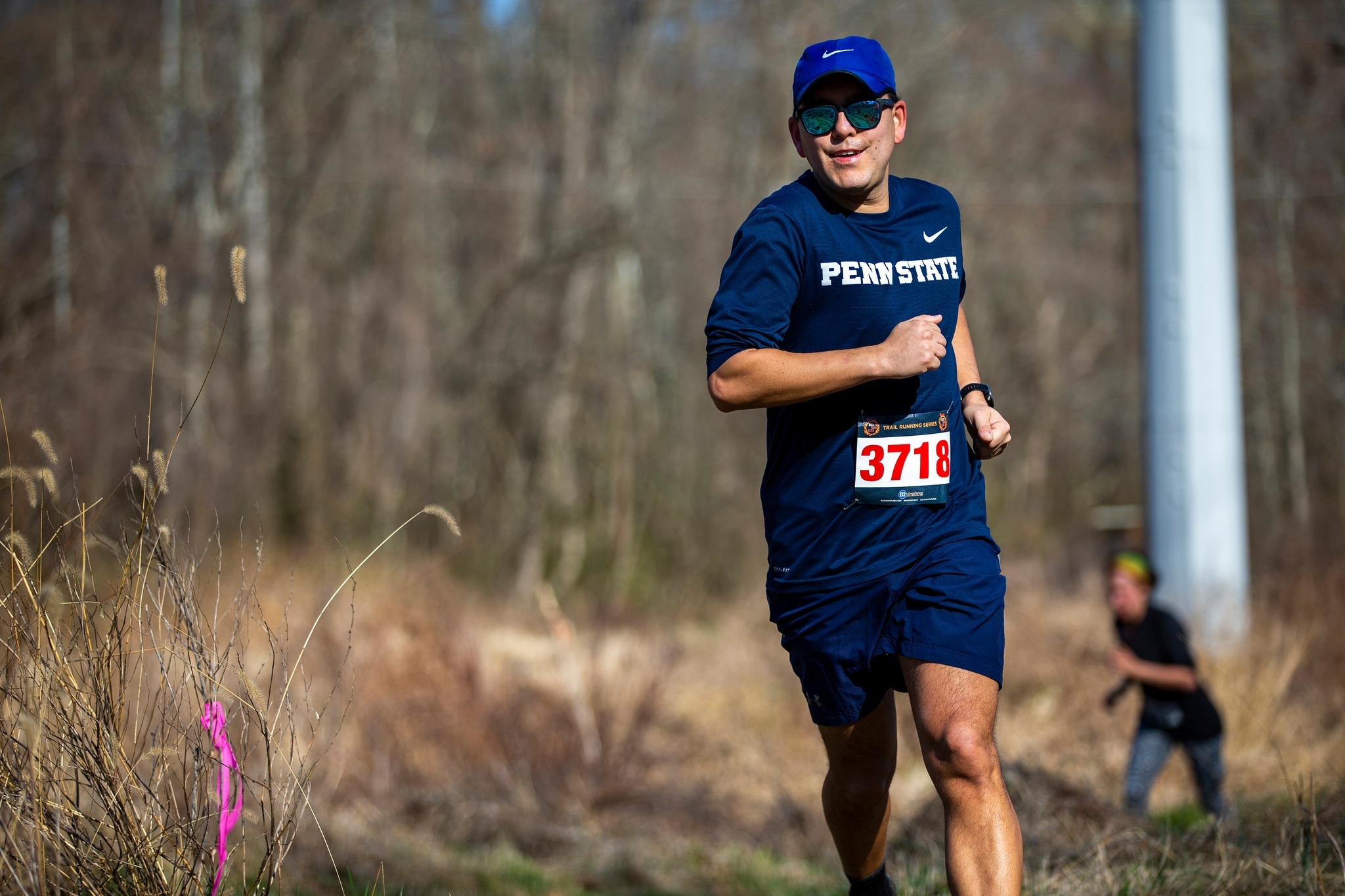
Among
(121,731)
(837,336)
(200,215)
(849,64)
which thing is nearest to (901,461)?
(837,336)

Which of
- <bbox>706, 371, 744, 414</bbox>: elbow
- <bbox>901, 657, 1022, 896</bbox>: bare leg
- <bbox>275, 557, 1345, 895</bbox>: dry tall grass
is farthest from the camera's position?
<bbox>275, 557, 1345, 895</bbox>: dry tall grass

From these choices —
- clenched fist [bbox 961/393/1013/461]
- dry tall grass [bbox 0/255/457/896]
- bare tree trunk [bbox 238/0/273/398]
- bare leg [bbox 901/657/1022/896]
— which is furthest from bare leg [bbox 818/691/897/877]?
bare tree trunk [bbox 238/0/273/398]

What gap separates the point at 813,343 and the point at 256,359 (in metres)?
14.2

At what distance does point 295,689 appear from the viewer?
8250 millimetres

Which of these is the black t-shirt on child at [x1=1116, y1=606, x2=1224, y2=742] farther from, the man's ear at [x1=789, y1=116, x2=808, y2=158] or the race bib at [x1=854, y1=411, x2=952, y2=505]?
the man's ear at [x1=789, y1=116, x2=808, y2=158]

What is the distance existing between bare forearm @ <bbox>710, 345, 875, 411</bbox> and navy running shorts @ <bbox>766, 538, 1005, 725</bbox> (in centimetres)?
52

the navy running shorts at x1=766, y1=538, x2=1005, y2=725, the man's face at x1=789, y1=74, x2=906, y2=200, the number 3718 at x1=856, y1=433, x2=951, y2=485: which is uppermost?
the man's face at x1=789, y1=74, x2=906, y2=200

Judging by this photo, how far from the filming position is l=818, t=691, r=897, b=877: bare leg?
3.31m

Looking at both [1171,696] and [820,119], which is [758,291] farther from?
[1171,696]

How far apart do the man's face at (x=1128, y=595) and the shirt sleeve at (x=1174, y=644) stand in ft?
0.43

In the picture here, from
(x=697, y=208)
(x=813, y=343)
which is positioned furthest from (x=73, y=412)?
(x=697, y=208)

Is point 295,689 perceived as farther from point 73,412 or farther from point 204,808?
point 204,808

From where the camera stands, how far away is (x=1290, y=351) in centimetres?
1589

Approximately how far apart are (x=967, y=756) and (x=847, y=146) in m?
1.46
